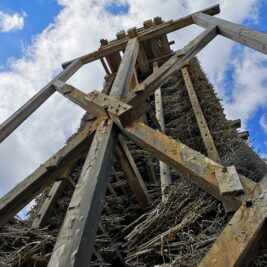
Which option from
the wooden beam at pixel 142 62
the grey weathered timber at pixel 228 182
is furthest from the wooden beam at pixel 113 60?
the grey weathered timber at pixel 228 182

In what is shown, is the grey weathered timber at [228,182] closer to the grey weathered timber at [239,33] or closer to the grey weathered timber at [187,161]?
the grey weathered timber at [187,161]

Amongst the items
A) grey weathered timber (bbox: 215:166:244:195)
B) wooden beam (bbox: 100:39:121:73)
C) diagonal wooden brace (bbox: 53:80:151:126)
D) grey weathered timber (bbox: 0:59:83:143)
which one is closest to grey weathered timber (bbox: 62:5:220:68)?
wooden beam (bbox: 100:39:121:73)

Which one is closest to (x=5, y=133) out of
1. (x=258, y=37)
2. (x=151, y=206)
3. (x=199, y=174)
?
(x=151, y=206)

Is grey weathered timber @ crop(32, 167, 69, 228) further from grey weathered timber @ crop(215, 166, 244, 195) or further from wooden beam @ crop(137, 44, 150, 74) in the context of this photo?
wooden beam @ crop(137, 44, 150, 74)

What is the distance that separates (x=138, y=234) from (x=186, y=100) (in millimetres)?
3237

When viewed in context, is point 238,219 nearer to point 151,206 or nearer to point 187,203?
point 187,203

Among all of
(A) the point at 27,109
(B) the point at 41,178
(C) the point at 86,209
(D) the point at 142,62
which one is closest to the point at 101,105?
(B) the point at 41,178

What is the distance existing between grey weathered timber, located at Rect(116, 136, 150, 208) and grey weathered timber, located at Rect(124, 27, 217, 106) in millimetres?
448

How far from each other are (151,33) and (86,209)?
14.1ft

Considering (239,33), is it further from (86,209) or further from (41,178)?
(86,209)

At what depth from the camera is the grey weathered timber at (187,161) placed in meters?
1.84

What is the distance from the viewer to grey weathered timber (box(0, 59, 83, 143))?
11.7ft

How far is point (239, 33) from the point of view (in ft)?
11.0

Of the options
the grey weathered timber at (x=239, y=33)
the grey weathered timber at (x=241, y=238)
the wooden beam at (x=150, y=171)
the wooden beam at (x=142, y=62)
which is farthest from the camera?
the wooden beam at (x=142, y=62)
